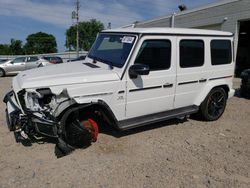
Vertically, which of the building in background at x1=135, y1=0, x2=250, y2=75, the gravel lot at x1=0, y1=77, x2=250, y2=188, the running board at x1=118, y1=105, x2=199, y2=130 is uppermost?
the building in background at x1=135, y1=0, x2=250, y2=75

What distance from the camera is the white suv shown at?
4535mm

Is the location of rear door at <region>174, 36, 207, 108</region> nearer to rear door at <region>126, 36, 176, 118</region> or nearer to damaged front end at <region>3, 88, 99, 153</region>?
rear door at <region>126, 36, 176, 118</region>

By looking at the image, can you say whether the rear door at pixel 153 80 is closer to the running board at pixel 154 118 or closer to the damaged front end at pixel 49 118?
the running board at pixel 154 118

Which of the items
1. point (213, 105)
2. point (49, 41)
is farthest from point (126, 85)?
point (49, 41)

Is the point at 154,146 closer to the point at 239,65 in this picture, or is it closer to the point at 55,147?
the point at 55,147

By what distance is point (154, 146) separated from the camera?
5.26 meters

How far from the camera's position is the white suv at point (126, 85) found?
454cm

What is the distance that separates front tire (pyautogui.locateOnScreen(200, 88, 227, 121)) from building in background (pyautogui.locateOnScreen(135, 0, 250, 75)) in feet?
37.3

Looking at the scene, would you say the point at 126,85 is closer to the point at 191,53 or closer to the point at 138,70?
the point at 138,70

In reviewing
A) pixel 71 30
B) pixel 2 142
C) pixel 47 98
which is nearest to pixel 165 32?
pixel 47 98

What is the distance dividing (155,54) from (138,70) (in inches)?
27.9

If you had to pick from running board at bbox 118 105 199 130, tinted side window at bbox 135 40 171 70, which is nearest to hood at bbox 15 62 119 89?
tinted side window at bbox 135 40 171 70

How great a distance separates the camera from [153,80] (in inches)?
215

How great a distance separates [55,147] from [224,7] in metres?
16.3
